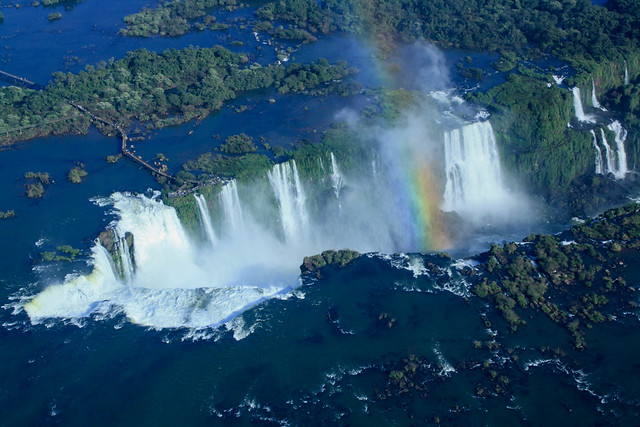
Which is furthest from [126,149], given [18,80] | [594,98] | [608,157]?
[594,98]

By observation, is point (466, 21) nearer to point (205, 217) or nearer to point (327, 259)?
point (327, 259)

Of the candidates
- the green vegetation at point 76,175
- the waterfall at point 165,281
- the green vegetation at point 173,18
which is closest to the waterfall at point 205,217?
the waterfall at point 165,281

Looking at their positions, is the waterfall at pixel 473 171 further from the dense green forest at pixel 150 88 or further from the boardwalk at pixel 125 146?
the boardwalk at pixel 125 146

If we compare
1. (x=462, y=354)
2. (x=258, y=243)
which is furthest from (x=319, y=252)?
(x=462, y=354)

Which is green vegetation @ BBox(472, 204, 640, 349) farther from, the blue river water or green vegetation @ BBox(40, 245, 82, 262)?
green vegetation @ BBox(40, 245, 82, 262)

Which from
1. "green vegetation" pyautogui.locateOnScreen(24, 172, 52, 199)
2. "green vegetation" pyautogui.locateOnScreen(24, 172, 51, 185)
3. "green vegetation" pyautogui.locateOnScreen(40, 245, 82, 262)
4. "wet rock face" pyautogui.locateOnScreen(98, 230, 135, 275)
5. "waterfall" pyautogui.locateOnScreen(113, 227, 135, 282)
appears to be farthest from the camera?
"green vegetation" pyautogui.locateOnScreen(24, 172, 51, 185)

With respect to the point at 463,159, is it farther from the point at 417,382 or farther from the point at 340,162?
the point at 417,382

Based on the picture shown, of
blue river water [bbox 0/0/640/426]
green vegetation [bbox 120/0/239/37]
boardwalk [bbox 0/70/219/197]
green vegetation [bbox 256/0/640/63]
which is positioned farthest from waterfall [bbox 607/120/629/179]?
green vegetation [bbox 120/0/239/37]
